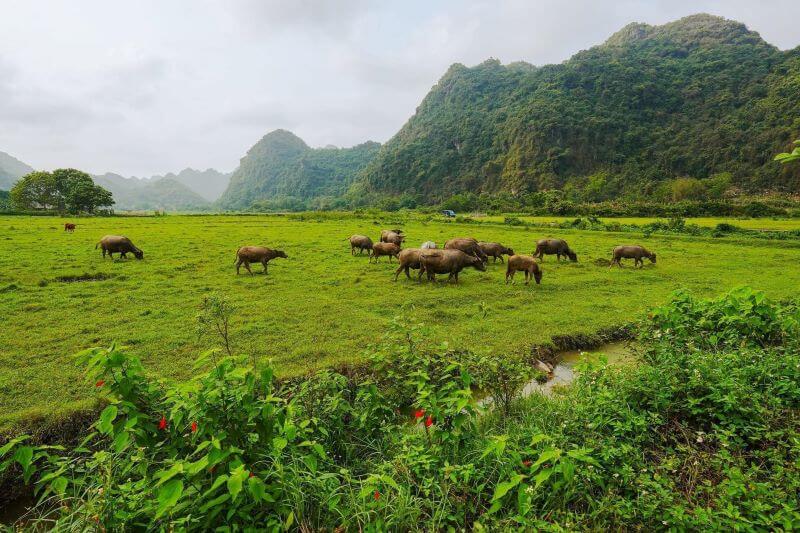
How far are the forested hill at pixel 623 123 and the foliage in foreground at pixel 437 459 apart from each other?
9617cm

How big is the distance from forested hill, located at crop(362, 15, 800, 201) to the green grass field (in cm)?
8436

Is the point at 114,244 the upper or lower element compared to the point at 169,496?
upper

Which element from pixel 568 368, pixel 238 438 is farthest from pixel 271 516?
pixel 568 368

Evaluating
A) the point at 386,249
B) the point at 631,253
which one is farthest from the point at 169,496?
the point at 631,253

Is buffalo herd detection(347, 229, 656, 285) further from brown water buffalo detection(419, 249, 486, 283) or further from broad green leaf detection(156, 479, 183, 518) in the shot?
broad green leaf detection(156, 479, 183, 518)

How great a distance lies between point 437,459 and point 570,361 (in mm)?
6058

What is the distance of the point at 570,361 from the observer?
8.09m

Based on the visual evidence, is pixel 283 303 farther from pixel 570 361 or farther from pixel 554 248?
pixel 554 248

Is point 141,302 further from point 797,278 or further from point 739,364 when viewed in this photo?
point 797,278

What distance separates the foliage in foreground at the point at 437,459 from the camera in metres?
2.47

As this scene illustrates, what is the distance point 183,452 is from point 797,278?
21553 millimetres

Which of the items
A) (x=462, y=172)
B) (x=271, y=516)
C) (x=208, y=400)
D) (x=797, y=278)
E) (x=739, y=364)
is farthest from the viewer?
(x=462, y=172)

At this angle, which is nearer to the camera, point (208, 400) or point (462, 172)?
point (208, 400)

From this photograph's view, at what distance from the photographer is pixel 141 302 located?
34.9ft
